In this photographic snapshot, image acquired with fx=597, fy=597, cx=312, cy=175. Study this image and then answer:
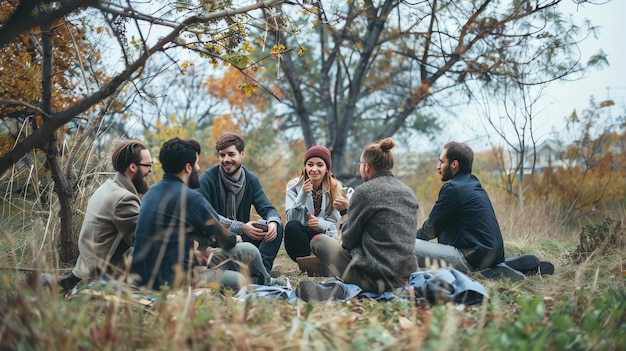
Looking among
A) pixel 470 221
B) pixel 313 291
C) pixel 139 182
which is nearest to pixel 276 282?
pixel 313 291

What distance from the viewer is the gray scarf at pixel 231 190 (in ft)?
16.9

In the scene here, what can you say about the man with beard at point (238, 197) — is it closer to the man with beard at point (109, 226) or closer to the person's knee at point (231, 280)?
the person's knee at point (231, 280)

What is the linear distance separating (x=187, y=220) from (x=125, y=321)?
1000mm

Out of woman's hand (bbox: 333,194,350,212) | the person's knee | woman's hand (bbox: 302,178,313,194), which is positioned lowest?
the person's knee

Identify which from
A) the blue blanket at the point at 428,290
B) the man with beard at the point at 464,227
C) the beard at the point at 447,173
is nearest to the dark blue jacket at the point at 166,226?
the blue blanket at the point at 428,290

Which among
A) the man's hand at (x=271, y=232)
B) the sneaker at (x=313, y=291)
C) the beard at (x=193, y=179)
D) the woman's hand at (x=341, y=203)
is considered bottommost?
the sneaker at (x=313, y=291)

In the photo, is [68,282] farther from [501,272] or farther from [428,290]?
[501,272]

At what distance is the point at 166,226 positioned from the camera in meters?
3.35

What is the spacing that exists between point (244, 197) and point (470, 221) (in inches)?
76.5

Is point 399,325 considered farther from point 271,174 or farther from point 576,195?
point 271,174

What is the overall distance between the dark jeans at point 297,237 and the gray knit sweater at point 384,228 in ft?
4.74

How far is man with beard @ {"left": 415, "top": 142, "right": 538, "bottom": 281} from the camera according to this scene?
4562 mm

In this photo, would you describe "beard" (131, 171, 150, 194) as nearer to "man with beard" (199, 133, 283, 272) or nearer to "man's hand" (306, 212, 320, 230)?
"man with beard" (199, 133, 283, 272)

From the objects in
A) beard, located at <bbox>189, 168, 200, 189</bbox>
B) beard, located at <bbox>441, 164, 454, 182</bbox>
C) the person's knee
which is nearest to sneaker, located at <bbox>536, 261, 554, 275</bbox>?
beard, located at <bbox>441, 164, 454, 182</bbox>
